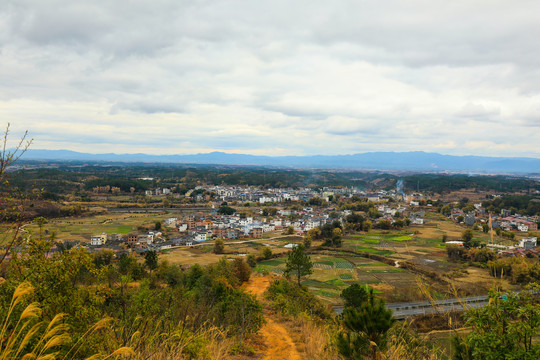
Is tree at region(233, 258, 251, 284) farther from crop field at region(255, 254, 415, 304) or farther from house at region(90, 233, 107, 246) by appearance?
house at region(90, 233, 107, 246)

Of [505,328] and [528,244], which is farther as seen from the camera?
[528,244]

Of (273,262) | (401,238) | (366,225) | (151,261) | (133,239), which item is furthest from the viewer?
(366,225)

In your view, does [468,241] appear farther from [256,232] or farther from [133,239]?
[133,239]

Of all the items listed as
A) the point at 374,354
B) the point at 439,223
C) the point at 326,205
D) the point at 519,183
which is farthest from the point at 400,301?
the point at 519,183

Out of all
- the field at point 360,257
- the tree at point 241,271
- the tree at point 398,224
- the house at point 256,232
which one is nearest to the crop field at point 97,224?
the field at point 360,257

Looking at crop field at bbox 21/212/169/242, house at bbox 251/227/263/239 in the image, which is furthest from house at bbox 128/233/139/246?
house at bbox 251/227/263/239

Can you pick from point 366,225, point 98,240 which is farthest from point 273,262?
point 366,225

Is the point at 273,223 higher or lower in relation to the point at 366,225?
lower

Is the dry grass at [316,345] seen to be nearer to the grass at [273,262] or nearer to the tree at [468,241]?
the grass at [273,262]
